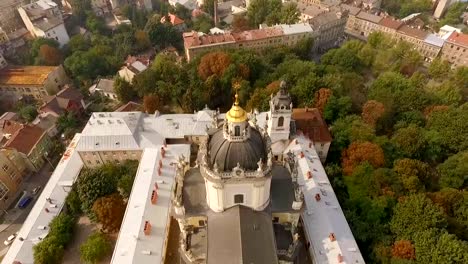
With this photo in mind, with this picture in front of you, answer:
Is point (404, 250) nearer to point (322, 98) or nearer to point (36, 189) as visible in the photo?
point (322, 98)

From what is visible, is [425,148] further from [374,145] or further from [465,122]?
[374,145]

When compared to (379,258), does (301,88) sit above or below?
above

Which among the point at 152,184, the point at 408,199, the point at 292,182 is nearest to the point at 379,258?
the point at 408,199

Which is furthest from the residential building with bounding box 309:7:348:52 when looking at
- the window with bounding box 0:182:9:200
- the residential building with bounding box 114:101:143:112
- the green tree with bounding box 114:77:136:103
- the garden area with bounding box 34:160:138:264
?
the window with bounding box 0:182:9:200

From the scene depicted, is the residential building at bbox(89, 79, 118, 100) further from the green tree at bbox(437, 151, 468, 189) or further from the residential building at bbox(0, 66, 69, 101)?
the green tree at bbox(437, 151, 468, 189)

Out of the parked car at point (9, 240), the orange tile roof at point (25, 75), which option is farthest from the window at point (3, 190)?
the orange tile roof at point (25, 75)
